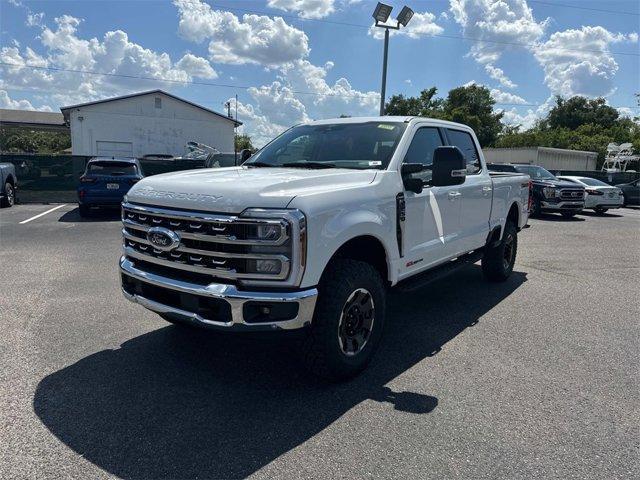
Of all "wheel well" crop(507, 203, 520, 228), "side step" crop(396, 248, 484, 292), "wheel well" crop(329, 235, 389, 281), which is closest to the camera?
"wheel well" crop(329, 235, 389, 281)

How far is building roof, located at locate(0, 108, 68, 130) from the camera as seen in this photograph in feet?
115

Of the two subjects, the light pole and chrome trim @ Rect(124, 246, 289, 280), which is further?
the light pole

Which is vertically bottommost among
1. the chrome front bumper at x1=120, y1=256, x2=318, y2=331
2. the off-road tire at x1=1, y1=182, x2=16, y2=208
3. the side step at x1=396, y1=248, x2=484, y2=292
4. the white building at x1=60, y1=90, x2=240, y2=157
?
the off-road tire at x1=1, y1=182, x2=16, y2=208

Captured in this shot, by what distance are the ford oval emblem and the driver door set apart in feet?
6.10

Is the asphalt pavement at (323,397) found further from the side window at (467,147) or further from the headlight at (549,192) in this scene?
the headlight at (549,192)

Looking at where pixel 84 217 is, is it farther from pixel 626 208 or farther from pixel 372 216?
pixel 626 208

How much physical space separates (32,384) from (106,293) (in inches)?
95.4

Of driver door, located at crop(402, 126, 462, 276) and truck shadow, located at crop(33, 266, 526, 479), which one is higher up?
driver door, located at crop(402, 126, 462, 276)

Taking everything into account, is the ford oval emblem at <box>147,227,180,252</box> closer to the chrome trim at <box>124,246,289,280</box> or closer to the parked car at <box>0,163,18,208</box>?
the chrome trim at <box>124,246,289,280</box>

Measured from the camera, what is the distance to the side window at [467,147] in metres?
5.50

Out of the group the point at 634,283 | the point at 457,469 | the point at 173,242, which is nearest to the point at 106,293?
the point at 173,242

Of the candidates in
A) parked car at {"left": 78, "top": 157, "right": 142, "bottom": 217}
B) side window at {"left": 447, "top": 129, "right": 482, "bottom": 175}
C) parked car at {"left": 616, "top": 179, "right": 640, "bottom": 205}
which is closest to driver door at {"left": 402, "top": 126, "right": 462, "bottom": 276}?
side window at {"left": 447, "top": 129, "right": 482, "bottom": 175}

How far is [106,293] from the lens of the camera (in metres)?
5.82

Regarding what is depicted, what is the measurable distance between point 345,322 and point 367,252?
63 centimetres
